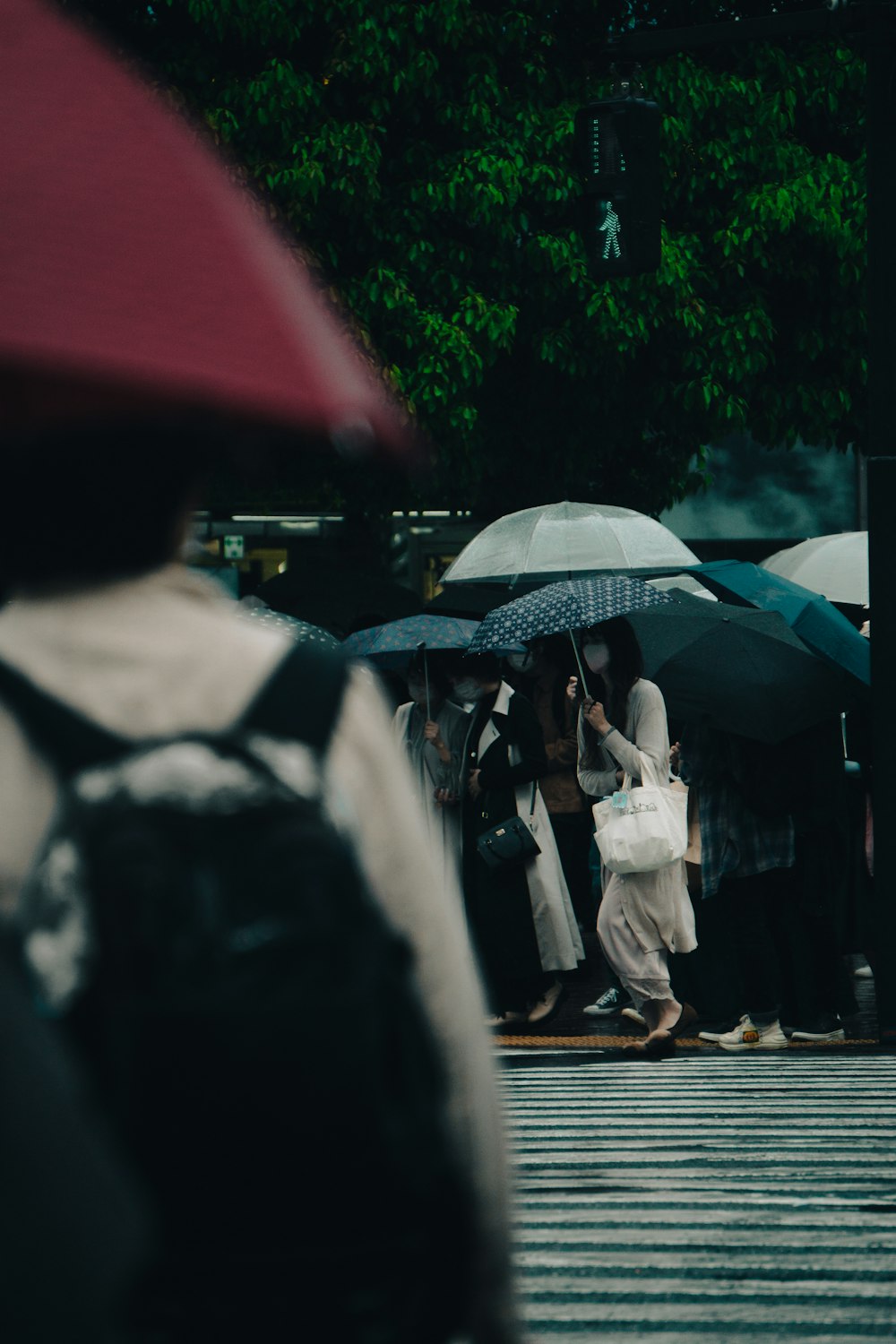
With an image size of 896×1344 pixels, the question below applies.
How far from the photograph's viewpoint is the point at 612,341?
53.8 ft

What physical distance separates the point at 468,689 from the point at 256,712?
8.24 m

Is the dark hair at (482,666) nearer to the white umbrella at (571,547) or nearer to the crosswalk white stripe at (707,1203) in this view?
the white umbrella at (571,547)

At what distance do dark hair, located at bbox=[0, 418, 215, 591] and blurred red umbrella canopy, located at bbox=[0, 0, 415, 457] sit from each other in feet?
0.11

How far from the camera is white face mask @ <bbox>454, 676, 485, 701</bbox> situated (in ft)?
32.0

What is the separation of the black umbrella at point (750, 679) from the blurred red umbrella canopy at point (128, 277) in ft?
22.8

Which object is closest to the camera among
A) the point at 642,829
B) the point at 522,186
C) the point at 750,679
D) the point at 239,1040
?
the point at 239,1040

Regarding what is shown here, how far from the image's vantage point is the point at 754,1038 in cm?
881

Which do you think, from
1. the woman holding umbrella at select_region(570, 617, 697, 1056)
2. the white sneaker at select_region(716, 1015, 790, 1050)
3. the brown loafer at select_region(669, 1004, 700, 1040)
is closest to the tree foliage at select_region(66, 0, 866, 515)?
the woman holding umbrella at select_region(570, 617, 697, 1056)

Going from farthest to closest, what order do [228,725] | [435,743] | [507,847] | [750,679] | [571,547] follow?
Result: [571,547] → [435,743] → [507,847] → [750,679] → [228,725]

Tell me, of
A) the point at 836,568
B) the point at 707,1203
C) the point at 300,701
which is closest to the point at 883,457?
the point at 707,1203

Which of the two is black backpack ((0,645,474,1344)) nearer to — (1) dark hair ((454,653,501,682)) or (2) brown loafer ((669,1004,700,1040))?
(2) brown loafer ((669,1004,700,1040))

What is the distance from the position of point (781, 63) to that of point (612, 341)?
8.70 feet

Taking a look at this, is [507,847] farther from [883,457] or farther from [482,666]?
[883,457]

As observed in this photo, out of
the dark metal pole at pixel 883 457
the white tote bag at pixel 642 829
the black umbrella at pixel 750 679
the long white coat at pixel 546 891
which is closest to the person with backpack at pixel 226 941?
the white tote bag at pixel 642 829
